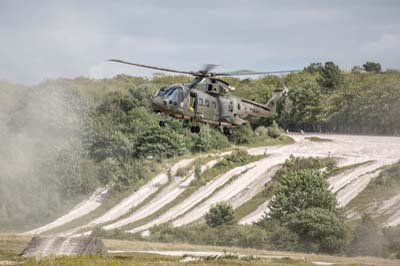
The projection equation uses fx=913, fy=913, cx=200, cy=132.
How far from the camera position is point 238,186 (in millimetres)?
110000

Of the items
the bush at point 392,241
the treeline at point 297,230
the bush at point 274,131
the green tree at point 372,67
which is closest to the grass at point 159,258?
the bush at point 392,241

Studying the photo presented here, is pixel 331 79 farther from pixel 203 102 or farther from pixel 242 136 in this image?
pixel 203 102

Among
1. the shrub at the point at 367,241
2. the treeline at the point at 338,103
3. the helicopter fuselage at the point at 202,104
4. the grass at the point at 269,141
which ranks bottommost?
the shrub at the point at 367,241

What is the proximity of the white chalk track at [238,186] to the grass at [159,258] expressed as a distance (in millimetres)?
19101

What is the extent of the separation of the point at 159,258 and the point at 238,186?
4688cm

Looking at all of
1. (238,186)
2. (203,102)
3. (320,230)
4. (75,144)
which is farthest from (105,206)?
(203,102)

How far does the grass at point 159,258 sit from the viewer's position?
56.7m

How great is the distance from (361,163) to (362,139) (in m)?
19.8

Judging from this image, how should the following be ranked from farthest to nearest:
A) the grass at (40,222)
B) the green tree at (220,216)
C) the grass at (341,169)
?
the grass at (40,222)
the grass at (341,169)
the green tree at (220,216)

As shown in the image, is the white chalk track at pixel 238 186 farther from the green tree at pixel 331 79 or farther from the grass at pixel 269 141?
the green tree at pixel 331 79

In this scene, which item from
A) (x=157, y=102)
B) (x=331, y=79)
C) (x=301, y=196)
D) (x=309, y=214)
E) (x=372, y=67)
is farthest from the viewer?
(x=372, y=67)

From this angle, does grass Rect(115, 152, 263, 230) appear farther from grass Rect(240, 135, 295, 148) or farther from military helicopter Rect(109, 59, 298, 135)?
military helicopter Rect(109, 59, 298, 135)

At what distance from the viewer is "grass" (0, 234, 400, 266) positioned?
5667 centimetres

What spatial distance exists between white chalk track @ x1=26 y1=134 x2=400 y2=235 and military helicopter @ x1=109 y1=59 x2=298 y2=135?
108 feet
